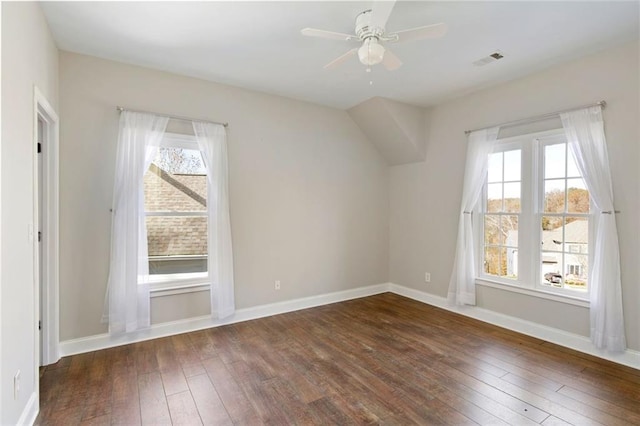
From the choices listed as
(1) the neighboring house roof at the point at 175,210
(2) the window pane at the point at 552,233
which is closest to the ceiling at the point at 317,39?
(1) the neighboring house roof at the point at 175,210

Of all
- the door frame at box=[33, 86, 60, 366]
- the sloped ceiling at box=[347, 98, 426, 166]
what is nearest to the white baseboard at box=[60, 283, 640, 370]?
the door frame at box=[33, 86, 60, 366]

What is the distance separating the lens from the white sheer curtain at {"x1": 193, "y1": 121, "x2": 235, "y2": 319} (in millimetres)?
3607

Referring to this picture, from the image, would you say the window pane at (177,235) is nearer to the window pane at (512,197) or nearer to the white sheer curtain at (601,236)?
the window pane at (512,197)

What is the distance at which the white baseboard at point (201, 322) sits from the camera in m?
3.08

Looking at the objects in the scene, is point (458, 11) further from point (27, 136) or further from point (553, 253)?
point (27, 136)

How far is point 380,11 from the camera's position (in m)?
1.96

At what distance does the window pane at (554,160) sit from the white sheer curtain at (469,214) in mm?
597

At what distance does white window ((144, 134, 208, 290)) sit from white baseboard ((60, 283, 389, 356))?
453 millimetres


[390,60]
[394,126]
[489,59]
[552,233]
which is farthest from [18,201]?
[552,233]

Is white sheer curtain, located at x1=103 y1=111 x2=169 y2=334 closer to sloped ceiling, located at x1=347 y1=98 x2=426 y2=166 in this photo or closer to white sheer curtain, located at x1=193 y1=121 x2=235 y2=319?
white sheer curtain, located at x1=193 y1=121 x2=235 y2=319

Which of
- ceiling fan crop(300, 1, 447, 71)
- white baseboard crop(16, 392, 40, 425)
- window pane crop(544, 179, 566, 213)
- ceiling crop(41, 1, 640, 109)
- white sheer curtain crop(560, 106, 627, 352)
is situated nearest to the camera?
white baseboard crop(16, 392, 40, 425)

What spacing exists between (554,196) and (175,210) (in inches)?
165

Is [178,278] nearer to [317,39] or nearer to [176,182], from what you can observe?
[176,182]

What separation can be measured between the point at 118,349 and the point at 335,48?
11.9ft
